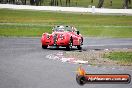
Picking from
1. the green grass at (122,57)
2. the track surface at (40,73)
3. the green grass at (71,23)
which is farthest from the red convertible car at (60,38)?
the green grass at (71,23)

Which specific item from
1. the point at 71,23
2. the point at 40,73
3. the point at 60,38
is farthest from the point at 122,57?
the point at 71,23

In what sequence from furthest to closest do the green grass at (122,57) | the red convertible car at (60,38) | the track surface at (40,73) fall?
the red convertible car at (60,38) → the green grass at (122,57) → the track surface at (40,73)

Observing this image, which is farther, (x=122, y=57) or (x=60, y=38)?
(x=60, y=38)

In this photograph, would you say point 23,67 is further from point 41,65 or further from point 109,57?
point 109,57

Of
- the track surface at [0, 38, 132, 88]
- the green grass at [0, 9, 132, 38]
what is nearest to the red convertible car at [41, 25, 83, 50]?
the track surface at [0, 38, 132, 88]

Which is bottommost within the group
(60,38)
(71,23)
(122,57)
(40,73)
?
(71,23)

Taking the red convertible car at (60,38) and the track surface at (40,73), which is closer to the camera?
the track surface at (40,73)

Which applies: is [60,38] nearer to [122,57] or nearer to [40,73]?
[122,57]

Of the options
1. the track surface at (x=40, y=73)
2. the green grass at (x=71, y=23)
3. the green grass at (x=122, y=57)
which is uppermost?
the track surface at (x=40, y=73)

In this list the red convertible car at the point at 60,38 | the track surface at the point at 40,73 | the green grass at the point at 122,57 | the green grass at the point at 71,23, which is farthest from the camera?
the green grass at the point at 71,23

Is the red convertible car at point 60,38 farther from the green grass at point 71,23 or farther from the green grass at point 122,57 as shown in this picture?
the green grass at point 71,23

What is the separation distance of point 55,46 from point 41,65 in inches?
352

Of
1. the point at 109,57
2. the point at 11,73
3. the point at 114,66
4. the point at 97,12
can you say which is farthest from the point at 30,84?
the point at 97,12

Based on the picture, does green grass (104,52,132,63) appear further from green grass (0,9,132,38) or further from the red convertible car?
green grass (0,9,132,38)
